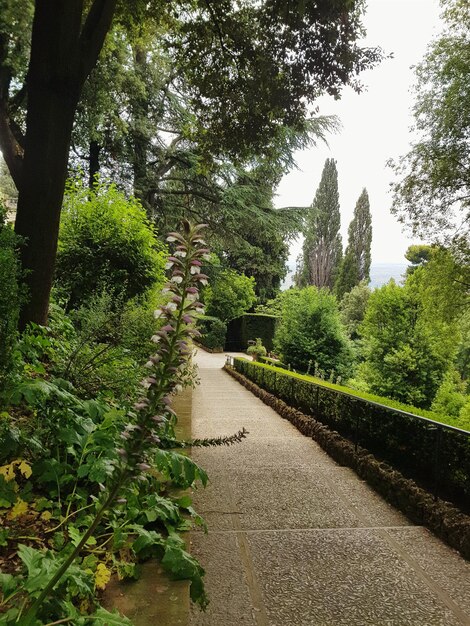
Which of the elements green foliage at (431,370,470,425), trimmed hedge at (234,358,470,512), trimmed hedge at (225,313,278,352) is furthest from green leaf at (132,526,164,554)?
trimmed hedge at (225,313,278,352)

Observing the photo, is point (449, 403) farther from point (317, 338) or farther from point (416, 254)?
point (416, 254)

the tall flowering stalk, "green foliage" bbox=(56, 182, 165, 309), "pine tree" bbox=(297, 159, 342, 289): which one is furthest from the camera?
"pine tree" bbox=(297, 159, 342, 289)

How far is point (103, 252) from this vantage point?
8.42m

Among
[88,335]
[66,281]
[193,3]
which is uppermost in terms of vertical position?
[193,3]

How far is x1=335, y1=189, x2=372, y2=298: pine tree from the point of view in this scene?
152ft

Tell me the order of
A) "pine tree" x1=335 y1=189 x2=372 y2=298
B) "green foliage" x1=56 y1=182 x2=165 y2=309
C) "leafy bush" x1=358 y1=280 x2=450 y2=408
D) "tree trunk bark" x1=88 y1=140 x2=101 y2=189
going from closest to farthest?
"green foliage" x1=56 y1=182 x2=165 y2=309, "tree trunk bark" x1=88 y1=140 x2=101 y2=189, "leafy bush" x1=358 y1=280 x2=450 y2=408, "pine tree" x1=335 y1=189 x2=372 y2=298

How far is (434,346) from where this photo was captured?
54.5ft

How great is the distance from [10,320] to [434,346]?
16815 mm

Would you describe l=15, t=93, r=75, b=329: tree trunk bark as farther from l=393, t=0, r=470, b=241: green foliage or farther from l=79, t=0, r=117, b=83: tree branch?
l=393, t=0, r=470, b=241: green foliage

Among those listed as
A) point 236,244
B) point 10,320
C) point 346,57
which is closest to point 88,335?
point 10,320

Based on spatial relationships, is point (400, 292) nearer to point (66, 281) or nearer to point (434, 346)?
point (434, 346)

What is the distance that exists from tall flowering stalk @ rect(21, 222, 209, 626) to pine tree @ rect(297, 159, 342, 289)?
47.5 metres

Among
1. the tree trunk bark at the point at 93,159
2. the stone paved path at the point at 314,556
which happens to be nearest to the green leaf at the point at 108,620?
the stone paved path at the point at 314,556

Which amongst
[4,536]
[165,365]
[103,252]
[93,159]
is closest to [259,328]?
[93,159]
